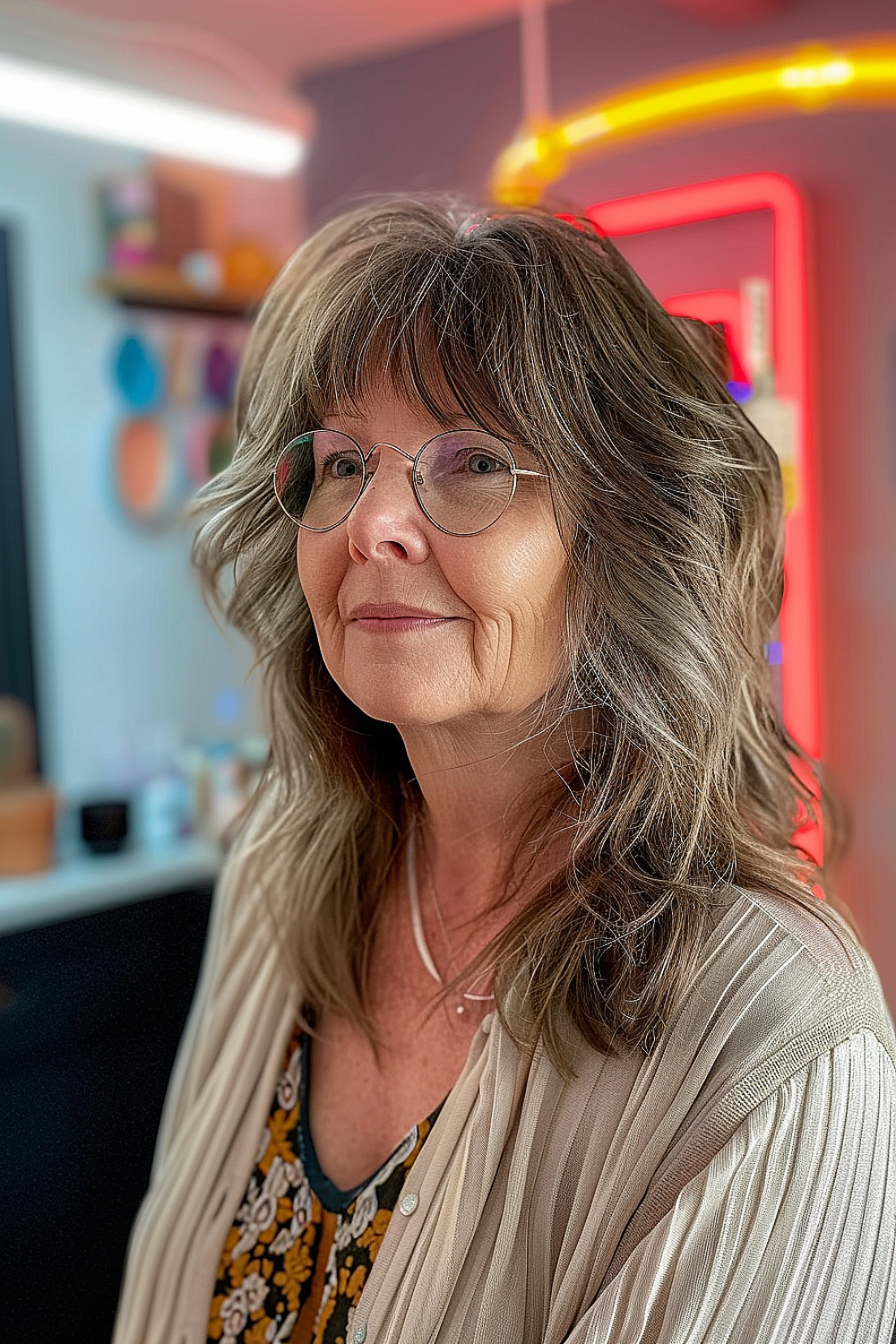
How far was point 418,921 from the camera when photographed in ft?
3.82

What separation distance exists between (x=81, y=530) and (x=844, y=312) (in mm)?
2216

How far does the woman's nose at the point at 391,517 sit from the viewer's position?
907 millimetres

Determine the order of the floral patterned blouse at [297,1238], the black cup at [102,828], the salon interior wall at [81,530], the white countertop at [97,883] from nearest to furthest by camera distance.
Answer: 1. the floral patterned blouse at [297,1238]
2. the white countertop at [97,883]
3. the black cup at [102,828]
4. the salon interior wall at [81,530]

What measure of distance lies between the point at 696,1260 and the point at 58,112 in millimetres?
1991

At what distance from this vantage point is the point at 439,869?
45.4 inches

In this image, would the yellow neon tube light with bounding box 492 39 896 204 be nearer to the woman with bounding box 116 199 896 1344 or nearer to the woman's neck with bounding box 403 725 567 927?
the woman with bounding box 116 199 896 1344

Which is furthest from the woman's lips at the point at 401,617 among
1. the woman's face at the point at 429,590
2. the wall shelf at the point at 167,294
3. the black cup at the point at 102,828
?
the wall shelf at the point at 167,294

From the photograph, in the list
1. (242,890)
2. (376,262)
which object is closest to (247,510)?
(376,262)

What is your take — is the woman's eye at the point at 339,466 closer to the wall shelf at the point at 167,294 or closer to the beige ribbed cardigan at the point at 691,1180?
the beige ribbed cardigan at the point at 691,1180

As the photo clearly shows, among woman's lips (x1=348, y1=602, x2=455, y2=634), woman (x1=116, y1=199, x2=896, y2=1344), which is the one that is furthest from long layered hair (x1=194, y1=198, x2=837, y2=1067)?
woman's lips (x1=348, y1=602, x2=455, y2=634)

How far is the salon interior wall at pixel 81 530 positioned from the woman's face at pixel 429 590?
8.99ft

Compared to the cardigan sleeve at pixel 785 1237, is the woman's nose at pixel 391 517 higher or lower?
higher

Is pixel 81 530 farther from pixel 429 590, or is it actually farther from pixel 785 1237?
pixel 785 1237

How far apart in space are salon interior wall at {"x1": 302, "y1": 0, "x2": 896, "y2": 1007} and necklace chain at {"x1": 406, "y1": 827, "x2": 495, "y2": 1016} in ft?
7.16
